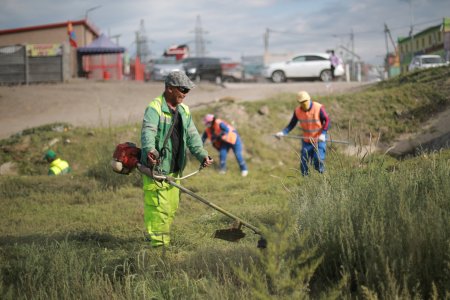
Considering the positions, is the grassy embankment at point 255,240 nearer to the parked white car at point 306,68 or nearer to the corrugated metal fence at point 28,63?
the corrugated metal fence at point 28,63

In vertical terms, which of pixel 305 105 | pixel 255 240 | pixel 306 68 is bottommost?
pixel 255 240

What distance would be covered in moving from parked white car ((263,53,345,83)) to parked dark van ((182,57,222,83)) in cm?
450

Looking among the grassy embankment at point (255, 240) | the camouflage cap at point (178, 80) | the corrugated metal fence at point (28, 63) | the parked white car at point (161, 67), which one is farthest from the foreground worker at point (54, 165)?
the parked white car at point (161, 67)

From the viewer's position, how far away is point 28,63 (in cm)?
2670

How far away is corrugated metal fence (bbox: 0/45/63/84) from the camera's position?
87.0 ft

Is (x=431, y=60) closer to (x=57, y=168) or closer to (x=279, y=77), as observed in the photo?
(x=279, y=77)

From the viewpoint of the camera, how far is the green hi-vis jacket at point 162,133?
18.5 feet

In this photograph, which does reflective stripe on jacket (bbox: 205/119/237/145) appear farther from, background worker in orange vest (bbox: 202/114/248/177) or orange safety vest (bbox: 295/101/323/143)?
orange safety vest (bbox: 295/101/323/143)

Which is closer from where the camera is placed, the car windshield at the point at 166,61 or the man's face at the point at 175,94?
the man's face at the point at 175,94

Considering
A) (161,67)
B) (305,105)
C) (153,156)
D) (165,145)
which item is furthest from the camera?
(161,67)

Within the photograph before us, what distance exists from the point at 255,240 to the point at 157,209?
3.61 feet

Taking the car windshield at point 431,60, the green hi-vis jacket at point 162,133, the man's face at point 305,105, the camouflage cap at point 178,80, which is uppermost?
the car windshield at point 431,60

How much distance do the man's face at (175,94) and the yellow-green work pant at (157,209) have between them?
851 millimetres

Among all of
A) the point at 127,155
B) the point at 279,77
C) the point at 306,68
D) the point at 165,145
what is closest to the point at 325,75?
the point at 306,68
